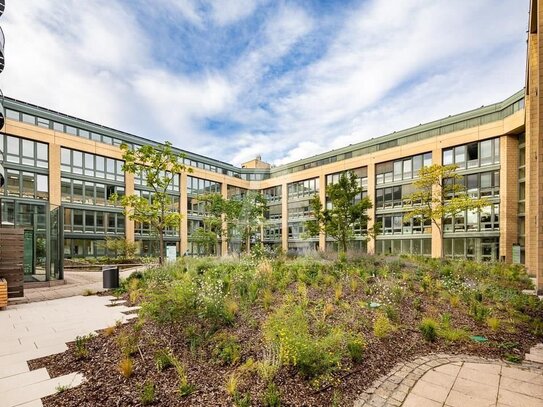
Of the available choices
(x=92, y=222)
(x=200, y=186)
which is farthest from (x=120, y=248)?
(x=200, y=186)

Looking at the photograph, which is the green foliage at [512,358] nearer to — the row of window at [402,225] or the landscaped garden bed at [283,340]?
the landscaped garden bed at [283,340]

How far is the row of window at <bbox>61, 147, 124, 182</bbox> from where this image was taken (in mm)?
26406

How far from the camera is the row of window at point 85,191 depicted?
2616 cm

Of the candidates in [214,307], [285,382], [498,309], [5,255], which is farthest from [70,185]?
[498,309]

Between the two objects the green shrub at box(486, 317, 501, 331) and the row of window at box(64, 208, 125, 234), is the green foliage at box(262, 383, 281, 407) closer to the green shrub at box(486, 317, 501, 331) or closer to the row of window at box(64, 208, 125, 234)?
the green shrub at box(486, 317, 501, 331)

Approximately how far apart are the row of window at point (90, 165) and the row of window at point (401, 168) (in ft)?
84.7

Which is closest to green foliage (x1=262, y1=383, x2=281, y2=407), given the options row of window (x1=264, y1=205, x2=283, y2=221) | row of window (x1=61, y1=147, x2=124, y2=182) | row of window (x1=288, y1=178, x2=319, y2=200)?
row of window (x1=61, y1=147, x2=124, y2=182)

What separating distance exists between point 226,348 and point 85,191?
93.3ft

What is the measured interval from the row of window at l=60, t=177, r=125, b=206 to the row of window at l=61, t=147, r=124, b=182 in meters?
0.86

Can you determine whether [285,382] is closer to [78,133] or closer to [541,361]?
[541,361]

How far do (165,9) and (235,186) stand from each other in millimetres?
34001

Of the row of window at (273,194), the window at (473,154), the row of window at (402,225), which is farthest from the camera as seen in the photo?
the row of window at (273,194)

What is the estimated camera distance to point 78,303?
32.4 ft

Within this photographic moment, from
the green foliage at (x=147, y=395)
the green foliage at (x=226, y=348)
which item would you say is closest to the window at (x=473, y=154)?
the green foliage at (x=226, y=348)
